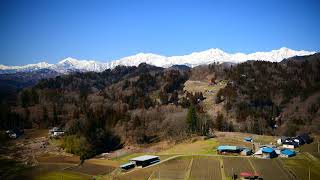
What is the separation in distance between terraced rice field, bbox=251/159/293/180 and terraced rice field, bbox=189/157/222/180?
175 inches

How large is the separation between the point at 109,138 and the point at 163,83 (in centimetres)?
7371

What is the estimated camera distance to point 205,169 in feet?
132

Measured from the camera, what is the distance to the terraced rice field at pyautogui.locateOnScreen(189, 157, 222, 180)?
122 ft

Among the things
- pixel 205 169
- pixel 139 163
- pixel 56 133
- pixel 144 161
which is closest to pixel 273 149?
pixel 205 169

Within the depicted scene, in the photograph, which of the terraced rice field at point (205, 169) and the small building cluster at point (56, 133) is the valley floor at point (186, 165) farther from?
the small building cluster at point (56, 133)

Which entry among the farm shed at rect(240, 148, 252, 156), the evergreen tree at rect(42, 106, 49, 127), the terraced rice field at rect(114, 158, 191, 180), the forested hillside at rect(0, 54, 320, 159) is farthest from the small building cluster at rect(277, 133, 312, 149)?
the evergreen tree at rect(42, 106, 49, 127)

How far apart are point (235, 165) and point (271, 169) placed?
4064mm

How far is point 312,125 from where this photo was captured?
78250 millimetres

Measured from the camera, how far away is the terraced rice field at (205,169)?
37156mm

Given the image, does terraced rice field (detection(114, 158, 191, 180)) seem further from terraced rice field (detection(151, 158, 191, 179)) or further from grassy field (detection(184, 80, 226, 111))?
grassy field (detection(184, 80, 226, 111))

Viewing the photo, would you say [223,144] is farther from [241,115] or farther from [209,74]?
[209,74]

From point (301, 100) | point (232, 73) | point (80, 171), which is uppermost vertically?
point (232, 73)

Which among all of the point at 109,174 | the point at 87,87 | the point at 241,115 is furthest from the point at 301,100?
the point at 87,87

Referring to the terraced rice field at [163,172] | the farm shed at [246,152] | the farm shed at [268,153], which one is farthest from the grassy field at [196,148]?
the farm shed at [268,153]
